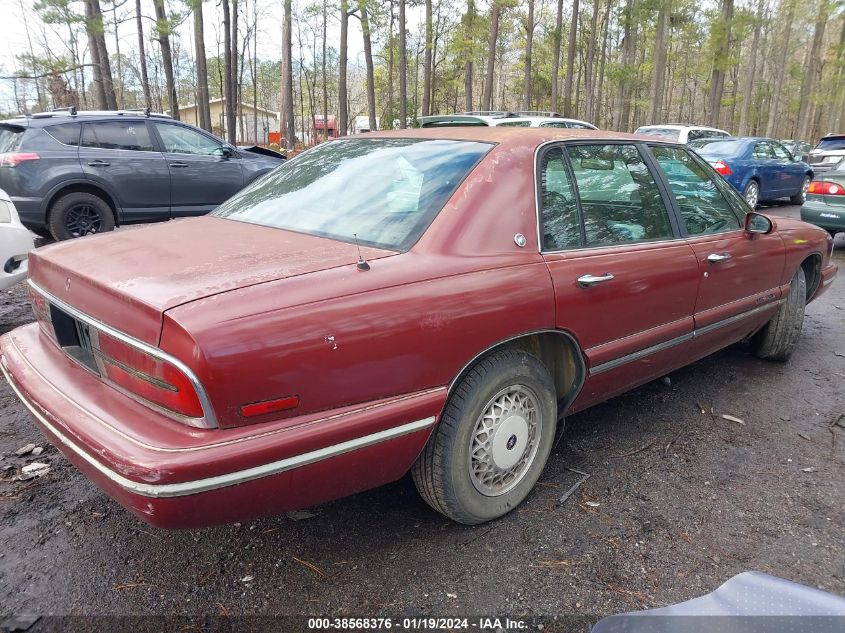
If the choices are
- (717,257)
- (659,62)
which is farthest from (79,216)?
(659,62)

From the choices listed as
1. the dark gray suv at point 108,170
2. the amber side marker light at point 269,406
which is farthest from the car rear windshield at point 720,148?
the amber side marker light at point 269,406

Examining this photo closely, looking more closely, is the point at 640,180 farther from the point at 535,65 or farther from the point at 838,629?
the point at 535,65

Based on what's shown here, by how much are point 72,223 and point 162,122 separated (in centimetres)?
193

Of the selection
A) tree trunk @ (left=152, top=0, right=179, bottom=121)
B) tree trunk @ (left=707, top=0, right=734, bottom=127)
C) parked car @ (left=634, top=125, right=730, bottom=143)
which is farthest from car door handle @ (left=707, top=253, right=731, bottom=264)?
tree trunk @ (left=707, top=0, right=734, bottom=127)

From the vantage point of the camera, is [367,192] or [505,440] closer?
[505,440]

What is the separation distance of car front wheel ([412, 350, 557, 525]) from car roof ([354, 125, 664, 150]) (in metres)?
0.97

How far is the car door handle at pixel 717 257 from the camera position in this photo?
3.27 metres

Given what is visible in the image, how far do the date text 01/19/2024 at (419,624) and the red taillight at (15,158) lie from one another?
7470 mm

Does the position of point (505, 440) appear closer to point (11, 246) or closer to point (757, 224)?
point (757, 224)

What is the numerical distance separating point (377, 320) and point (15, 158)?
24.2 feet

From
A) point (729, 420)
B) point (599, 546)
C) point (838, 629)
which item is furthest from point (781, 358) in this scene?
point (838, 629)

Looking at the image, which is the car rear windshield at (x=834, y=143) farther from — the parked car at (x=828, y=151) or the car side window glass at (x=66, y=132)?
the car side window glass at (x=66, y=132)

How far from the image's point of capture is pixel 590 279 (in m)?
2.60

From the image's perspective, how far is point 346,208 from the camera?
2602 mm
